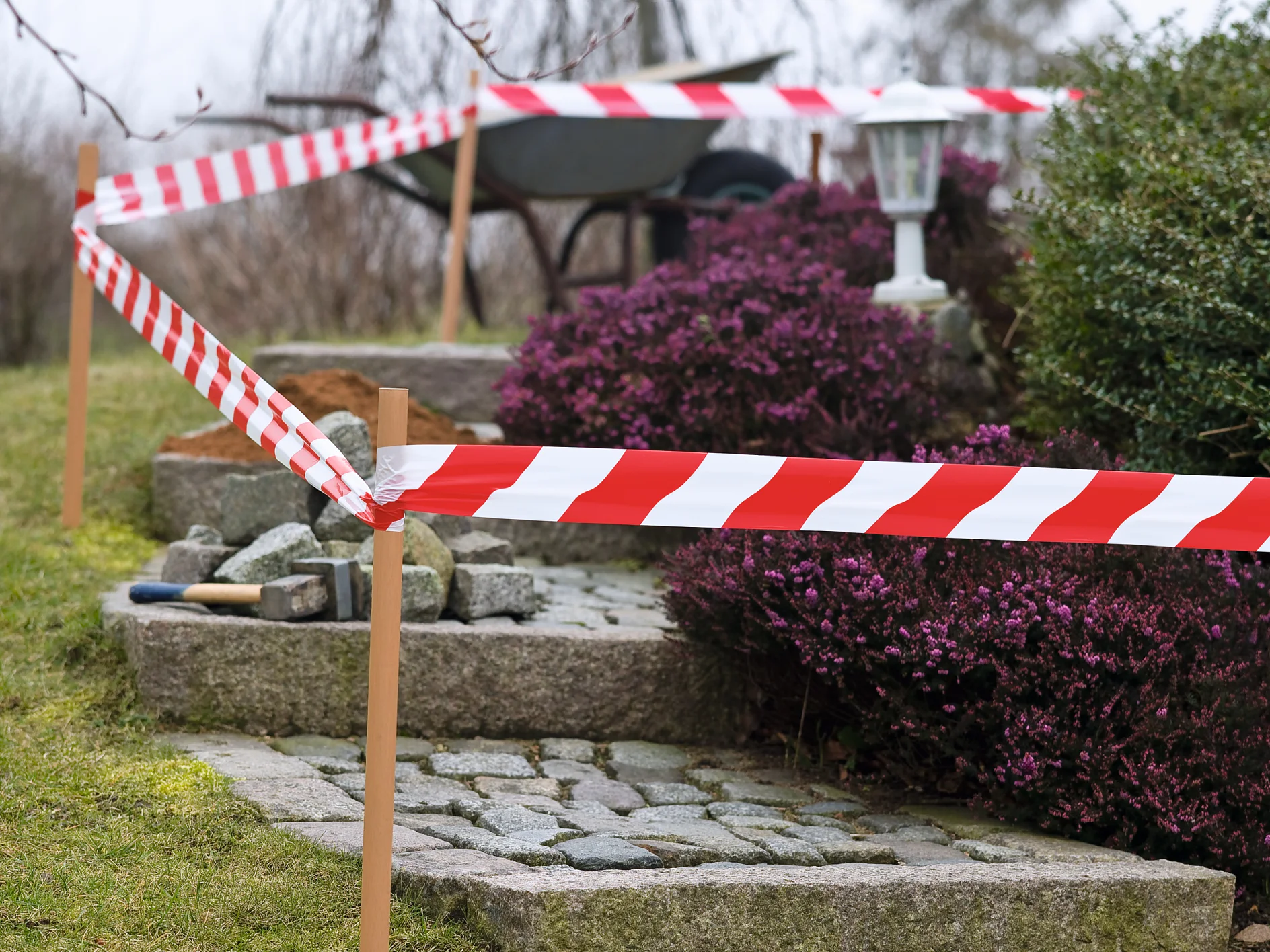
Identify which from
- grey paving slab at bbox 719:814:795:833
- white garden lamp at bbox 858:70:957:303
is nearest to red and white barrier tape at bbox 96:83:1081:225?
white garden lamp at bbox 858:70:957:303

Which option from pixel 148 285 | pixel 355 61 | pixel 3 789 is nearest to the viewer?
pixel 3 789

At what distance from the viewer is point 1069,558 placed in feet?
12.7

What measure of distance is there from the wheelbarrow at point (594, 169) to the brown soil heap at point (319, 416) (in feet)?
7.30

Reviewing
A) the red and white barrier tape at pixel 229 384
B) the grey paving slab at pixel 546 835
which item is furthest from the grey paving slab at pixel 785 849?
the red and white barrier tape at pixel 229 384

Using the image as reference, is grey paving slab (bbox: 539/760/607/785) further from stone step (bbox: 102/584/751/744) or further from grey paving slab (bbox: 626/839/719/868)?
grey paving slab (bbox: 626/839/719/868)

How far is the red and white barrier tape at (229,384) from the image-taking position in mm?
2924

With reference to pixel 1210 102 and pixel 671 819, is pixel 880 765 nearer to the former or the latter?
pixel 671 819

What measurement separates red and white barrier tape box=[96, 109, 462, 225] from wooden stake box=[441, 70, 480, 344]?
12 cm

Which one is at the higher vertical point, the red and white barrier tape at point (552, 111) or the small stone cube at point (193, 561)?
the red and white barrier tape at point (552, 111)

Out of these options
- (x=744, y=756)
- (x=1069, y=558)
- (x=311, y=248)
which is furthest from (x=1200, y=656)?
(x=311, y=248)

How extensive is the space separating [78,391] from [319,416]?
95cm

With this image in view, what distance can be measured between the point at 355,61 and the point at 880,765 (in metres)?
7.73

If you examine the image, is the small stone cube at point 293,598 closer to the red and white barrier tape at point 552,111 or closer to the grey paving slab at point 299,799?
the grey paving slab at point 299,799

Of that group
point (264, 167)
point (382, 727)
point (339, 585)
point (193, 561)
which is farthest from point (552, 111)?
point (382, 727)
